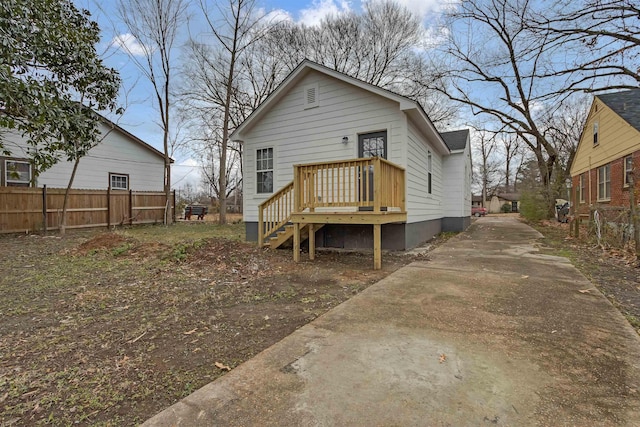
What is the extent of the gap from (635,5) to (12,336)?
1551cm

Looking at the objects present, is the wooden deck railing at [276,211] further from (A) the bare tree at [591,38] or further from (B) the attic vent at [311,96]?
(A) the bare tree at [591,38]

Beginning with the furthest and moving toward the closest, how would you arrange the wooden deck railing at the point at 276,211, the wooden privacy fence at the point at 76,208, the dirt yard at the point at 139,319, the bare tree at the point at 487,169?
the bare tree at the point at 487,169
the wooden privacy fence at the point at 76,208
the wooden deck railing at the point at 276,211
the dirt yard at the point at 139,319

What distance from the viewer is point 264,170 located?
9.51 meters

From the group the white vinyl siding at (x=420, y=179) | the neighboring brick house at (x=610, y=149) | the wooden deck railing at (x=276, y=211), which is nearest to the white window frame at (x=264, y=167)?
the wooden deck railing at (x=276, y=211)

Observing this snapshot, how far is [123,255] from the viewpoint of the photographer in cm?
704

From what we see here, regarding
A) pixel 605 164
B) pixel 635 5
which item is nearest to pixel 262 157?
pixel 635 5

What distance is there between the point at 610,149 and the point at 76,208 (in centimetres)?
2170

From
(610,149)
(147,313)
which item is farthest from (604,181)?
(147,313)

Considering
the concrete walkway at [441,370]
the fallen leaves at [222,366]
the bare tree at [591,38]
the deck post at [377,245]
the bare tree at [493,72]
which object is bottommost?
the fallen leaves at [222,366]

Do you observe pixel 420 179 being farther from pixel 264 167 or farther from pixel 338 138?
pixel 264 167

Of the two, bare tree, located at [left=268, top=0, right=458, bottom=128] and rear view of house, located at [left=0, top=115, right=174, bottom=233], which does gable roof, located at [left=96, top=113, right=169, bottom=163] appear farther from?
bare tree, located at [left=268, top=0, right=458, bottom=128]

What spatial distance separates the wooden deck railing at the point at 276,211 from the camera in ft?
24.3

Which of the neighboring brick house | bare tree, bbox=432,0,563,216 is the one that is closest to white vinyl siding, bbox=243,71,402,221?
the neighboring brick house

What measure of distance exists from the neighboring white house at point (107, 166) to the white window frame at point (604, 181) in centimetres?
2028
